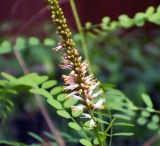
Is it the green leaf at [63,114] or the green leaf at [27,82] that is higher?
the green leaf at [27,82]

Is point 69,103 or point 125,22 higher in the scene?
point 125,22

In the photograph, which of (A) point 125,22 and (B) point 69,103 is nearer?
(B) point 69,103

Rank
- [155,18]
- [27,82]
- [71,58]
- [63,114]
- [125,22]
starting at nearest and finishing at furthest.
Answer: [71,58] < [63,114] < [27,82] < [155,18] < [125,22]

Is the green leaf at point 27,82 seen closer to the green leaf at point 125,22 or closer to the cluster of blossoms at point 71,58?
the cluster of blossoms at point 71,58

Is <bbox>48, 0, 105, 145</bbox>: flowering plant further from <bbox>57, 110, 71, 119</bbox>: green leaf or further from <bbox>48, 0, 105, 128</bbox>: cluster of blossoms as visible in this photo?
<bbox>57, 110, 71, 119</bbox>: green leaf

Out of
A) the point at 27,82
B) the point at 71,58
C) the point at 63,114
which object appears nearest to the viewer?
the point at 71,58

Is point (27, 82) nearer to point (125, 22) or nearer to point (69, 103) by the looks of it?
point (69, 103)

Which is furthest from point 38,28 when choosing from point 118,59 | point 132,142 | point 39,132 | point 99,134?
point 99,134

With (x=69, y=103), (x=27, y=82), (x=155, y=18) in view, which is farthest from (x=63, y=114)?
(x=155, y=18)

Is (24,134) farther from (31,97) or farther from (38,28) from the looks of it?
(38,28)

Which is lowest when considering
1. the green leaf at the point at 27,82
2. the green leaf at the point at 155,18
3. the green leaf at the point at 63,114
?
the green leaf at the point at 63,114

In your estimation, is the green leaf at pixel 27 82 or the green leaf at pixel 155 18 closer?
the green leaf at pixel 27 82

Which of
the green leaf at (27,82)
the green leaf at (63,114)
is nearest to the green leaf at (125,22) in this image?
the green leaf at (27,82)
